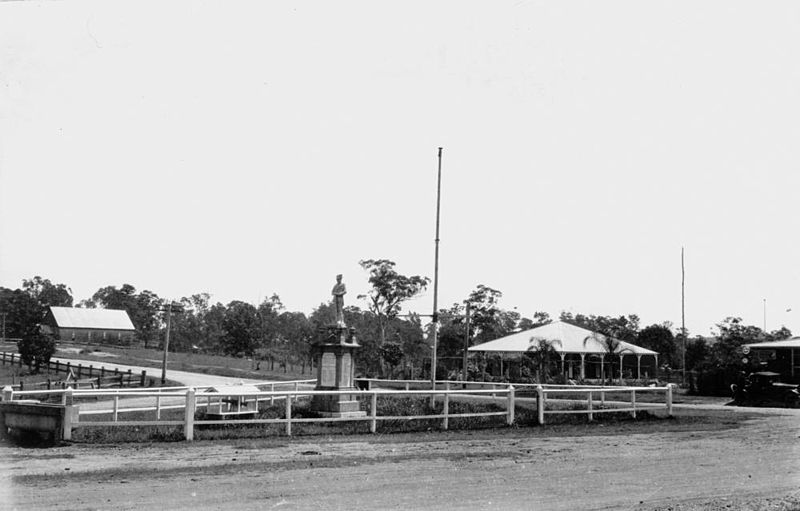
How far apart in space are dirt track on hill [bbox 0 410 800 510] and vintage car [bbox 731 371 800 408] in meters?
Answer: 15.5

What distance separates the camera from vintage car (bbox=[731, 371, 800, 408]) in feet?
Answer: 99.3

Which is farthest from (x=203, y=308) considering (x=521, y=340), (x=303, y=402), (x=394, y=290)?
(x=303, y=402)

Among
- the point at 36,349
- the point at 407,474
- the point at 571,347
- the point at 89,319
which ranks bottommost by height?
the point at 407,474

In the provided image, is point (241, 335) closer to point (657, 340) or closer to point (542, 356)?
point (657, 340)

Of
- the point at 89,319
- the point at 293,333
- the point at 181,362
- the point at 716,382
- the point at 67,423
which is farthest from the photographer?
the point at 293,333

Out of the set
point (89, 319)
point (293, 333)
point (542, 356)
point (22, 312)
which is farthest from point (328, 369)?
point (293, 333)

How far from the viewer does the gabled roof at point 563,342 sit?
Result: 53.9 meters

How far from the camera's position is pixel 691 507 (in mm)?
9312

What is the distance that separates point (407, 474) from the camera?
11258mm

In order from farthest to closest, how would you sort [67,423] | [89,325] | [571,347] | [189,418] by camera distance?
[89,325] → [571,347] → [189,418] → [67,423]

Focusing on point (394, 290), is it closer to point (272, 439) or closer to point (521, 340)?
point (521, 340)

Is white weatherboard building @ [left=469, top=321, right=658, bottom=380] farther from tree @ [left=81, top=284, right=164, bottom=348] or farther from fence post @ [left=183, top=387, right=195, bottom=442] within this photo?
tree @ [left=81, top=284, right=164, bottom=348]

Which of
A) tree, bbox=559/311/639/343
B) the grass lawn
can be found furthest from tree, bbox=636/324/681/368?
the grass lawn

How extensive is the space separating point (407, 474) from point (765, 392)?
24.3m
